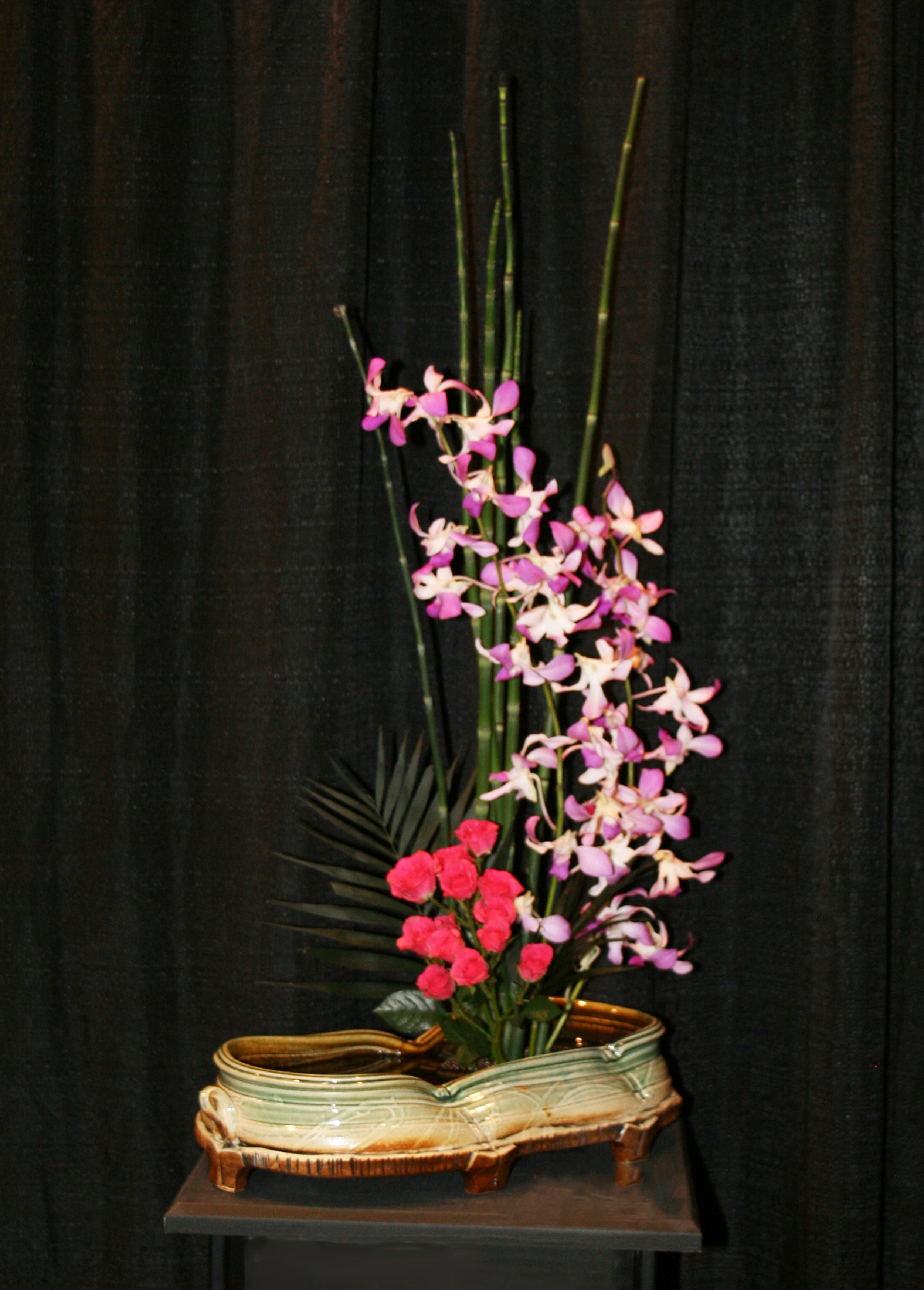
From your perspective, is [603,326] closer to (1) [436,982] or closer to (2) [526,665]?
(2) [526,665]

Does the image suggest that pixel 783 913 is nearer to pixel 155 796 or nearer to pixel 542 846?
pixel 542 846

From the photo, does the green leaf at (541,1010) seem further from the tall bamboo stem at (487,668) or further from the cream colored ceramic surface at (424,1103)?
the tall bamboo stem at (487,668)

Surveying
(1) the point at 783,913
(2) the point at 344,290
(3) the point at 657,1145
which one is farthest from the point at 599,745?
(2) the point at 344,290

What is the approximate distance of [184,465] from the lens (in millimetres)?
1383

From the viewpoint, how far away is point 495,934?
2.96ft

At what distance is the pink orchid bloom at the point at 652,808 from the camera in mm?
937

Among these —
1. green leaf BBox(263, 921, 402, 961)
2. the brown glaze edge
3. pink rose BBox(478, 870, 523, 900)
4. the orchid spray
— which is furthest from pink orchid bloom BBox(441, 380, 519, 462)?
the brown glaze edge

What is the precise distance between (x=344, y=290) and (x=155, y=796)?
2.08 ft

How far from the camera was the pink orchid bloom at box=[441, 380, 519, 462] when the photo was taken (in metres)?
0.91

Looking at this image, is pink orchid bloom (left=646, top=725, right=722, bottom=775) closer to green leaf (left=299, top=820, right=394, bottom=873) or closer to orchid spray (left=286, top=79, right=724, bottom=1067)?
orchid spray (left=286, top=79, right=724, bottom=1067)

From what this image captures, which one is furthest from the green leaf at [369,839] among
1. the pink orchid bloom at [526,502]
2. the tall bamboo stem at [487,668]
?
the pink orchid bloom at [526,502]

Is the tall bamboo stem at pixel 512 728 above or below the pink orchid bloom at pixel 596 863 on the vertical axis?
above

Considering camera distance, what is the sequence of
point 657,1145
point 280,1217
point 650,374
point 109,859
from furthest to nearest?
point 109,859, point 650,374, point 657,1145, point 280,1217

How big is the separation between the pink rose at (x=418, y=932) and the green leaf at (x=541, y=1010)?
0.10 m
